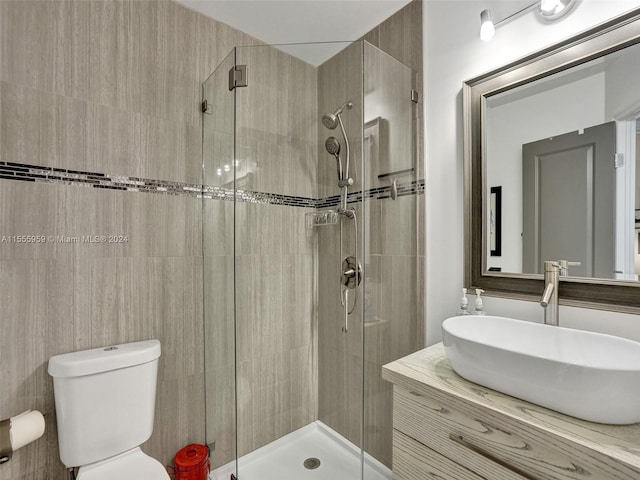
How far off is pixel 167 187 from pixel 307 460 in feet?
5.34

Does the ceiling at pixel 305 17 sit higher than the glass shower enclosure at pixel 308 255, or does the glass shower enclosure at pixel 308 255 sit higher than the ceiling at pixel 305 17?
the ceiling at pixel 305 17

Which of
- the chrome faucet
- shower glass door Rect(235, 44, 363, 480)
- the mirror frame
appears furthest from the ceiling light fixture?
the chrome faucet

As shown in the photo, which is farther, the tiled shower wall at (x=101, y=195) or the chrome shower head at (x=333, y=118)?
the chrome shower head at (x=333, y=118)

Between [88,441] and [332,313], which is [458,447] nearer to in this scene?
[332,313]

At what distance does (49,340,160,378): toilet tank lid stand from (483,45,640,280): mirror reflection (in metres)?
1.58

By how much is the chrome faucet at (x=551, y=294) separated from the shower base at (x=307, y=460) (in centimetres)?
102

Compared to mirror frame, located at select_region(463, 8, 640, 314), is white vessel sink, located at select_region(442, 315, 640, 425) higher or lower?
lower

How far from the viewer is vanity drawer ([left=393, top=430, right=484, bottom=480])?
0.90m

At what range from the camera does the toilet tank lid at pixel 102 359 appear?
122 centimetres

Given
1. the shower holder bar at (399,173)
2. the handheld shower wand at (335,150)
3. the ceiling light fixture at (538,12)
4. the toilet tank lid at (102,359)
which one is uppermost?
the ceiling light fixture at (538,12)

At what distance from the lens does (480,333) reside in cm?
121

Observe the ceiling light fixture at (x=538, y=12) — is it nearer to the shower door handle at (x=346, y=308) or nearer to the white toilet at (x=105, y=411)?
the shower door handle at (x=346, y=308)

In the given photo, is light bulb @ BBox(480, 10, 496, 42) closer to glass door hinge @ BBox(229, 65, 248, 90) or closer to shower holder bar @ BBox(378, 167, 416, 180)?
shower holder bar @ BBox(378, 167, 416, 180)

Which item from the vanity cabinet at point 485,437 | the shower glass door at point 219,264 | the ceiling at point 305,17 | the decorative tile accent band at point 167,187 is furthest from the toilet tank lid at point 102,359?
the ceiling at point 305,17
